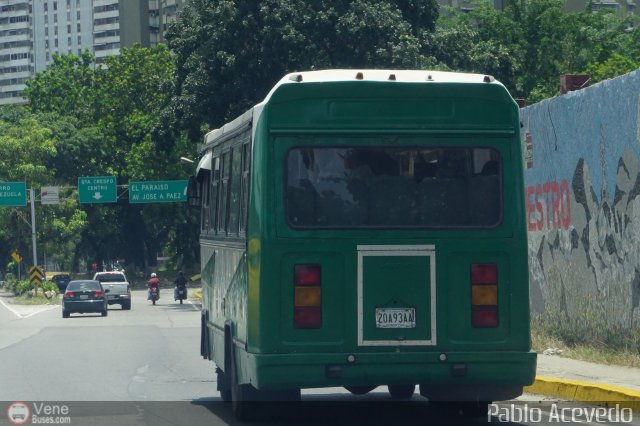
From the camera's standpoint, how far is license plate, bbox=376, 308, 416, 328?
10.9 metres

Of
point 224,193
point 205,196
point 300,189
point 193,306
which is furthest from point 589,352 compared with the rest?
point 193,306

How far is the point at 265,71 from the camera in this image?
45.0 meters

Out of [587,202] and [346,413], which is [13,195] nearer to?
[587,202]

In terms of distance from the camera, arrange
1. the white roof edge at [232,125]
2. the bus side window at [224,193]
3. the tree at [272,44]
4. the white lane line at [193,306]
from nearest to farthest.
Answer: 1. the white roof edge at [232,125]
2. the bus side window at [224,193]
3. the tree at [272,44]
4. the white lane line at [193,306]

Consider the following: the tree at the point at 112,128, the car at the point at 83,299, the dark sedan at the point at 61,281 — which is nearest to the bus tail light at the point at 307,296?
the car at the point at 83,299

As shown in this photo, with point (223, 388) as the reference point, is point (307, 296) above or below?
above

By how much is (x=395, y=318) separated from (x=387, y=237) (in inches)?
28.9

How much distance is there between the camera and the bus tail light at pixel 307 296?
10.9 metres

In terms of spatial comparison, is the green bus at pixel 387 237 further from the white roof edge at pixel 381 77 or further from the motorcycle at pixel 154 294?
the motorcycle at pixel 154 294

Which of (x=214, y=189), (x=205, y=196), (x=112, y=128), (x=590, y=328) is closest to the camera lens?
(x=214, y=189)

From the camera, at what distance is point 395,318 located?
10930mm

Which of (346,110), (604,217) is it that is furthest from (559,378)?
(346,110)

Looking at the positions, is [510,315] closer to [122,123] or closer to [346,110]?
[346,110]

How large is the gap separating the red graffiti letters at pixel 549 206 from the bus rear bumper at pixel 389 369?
9.19m
